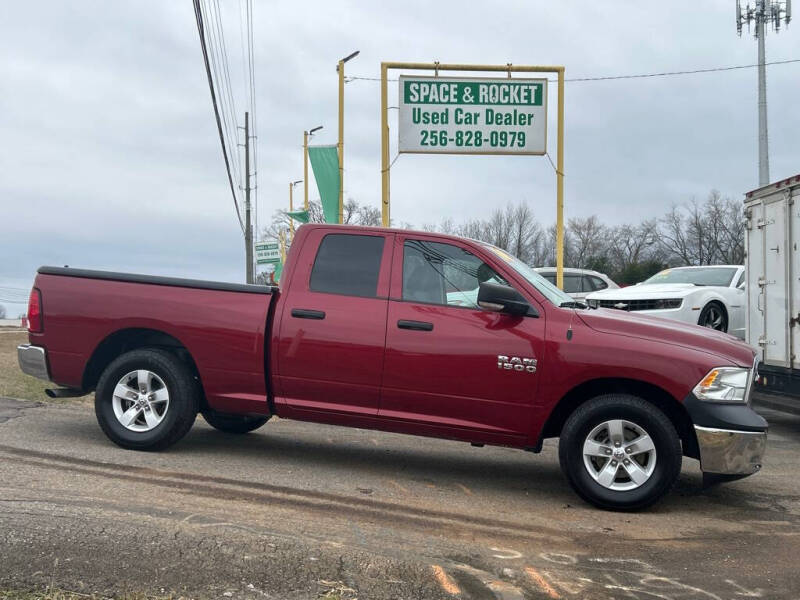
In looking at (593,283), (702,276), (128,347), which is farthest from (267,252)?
(128,347)

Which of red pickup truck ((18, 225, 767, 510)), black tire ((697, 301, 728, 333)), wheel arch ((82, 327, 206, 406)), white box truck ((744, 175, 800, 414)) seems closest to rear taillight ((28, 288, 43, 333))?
red pickup truck ((18, 225, 767, 510))

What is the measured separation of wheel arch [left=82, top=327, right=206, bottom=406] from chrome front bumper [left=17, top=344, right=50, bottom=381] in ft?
1.14

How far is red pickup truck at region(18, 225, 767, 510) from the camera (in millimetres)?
5711

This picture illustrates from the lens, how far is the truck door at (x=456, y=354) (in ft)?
19.5

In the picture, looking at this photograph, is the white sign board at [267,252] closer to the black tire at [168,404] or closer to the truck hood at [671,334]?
the black tire at [168,404]

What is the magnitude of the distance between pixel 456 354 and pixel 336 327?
98cm

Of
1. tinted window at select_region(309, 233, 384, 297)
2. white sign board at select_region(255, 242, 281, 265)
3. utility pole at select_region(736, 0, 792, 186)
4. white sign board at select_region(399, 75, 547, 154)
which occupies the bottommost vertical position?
→ tinted window at select_region(309, 233, 384, 297)

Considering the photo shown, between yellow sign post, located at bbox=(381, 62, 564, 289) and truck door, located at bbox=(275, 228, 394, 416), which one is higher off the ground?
yellow sign post, located at bbox=(381, 62, 564, 289)

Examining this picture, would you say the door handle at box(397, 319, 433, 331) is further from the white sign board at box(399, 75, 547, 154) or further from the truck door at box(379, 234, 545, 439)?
the white sign board at box(399, 75, 547, 154)

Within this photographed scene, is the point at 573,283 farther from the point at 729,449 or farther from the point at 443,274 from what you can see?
the point at 729,449

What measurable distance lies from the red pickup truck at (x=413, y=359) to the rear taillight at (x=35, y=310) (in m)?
0.02

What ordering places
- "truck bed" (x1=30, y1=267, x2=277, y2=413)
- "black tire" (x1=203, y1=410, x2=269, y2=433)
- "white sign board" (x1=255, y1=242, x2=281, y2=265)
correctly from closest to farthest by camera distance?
1. "truck bed" (x1=30, y1=267, x2=277, y2=413)
2. "black tire" (x1=203, y1=410, x2=269, y2=433)
3. "white sign board" (x1=255, y1=242, x2=281, y2=265)

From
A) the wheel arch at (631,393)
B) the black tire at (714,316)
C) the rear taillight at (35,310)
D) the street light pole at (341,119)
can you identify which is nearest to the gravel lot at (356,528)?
the wheel arch at (631,393)

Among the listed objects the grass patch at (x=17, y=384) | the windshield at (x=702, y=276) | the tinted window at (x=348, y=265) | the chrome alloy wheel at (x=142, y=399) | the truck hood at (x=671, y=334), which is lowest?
the grass patch at (x=17, y=384)
